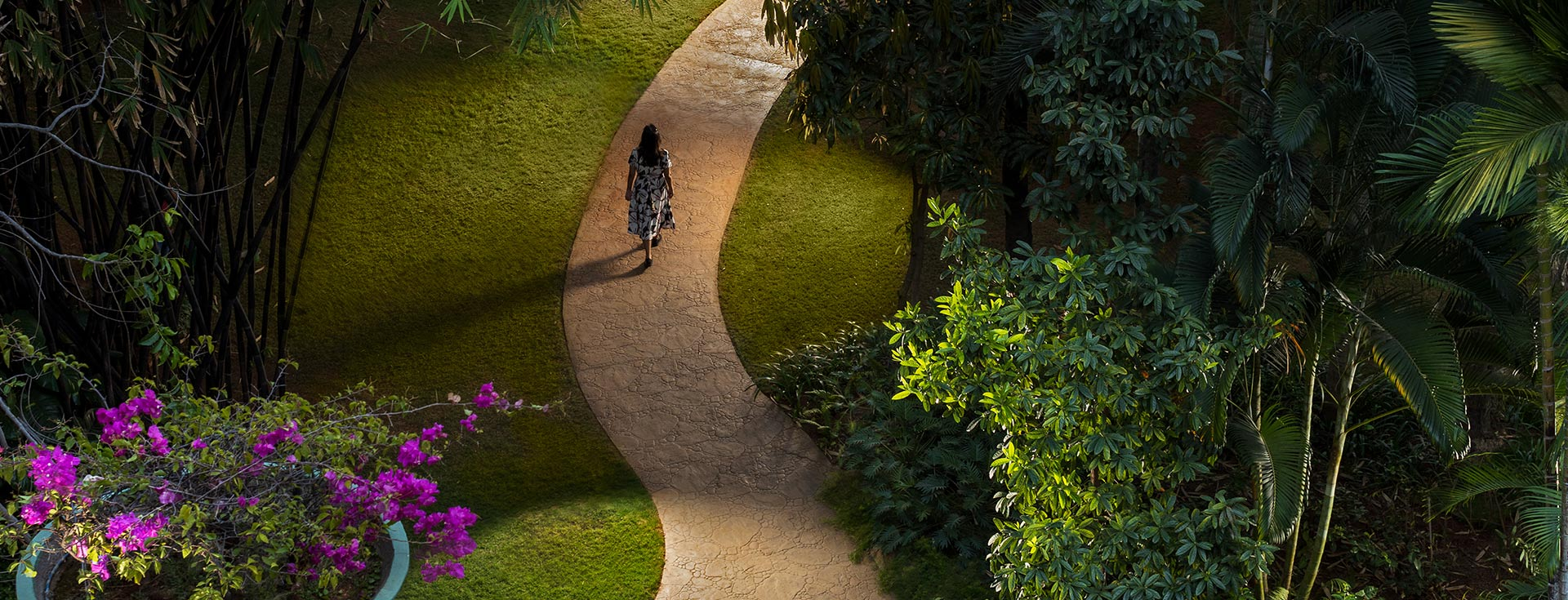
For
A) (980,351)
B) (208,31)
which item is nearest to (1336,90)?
(980,351)

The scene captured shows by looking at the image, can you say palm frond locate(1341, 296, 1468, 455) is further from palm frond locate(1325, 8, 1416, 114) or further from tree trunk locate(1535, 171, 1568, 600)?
palm frond locate(1325, 8, 1416, 114)

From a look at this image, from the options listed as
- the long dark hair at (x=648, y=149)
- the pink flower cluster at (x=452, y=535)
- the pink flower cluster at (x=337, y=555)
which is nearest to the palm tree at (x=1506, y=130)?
the pink flower cluster at (x=452, y=535)

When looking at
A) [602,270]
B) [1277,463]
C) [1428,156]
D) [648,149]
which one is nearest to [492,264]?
[602,270]

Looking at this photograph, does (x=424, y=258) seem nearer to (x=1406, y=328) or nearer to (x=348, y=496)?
(x=348, y=496)

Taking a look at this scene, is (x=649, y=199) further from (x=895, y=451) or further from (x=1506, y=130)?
(x=1506, y=130)

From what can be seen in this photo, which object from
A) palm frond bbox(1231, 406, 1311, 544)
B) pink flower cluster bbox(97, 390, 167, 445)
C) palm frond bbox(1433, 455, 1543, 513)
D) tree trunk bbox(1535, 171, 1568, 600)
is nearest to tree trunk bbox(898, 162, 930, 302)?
palm frond bbox(1231, 406, 1311, 544)
